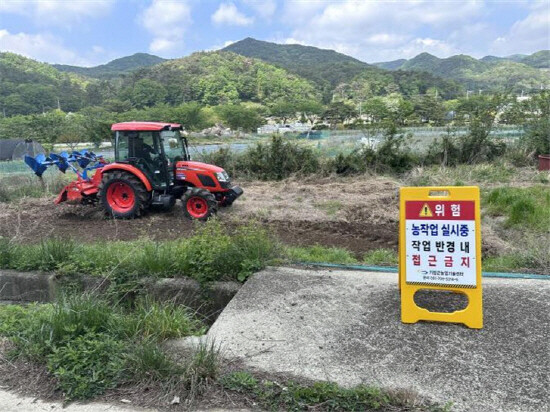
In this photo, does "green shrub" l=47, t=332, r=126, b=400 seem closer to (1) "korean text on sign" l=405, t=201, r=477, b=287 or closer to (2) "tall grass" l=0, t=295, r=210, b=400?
(2) "tall grass" l=0, t=295, r=210, b=400

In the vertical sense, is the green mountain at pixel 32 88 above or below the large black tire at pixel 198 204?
above

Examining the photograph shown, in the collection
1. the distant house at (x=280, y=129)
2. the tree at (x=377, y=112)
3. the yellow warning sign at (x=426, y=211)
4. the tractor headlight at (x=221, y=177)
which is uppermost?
the tree at (x=377, y=112)

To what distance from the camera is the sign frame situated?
3496 mm

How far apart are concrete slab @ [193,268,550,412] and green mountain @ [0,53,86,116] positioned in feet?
112

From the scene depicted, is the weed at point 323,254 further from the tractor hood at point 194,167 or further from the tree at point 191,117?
the tree at point 191,117

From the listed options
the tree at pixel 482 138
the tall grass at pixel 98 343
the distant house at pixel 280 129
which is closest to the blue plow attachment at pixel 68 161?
the tall grass at pixel 98 343

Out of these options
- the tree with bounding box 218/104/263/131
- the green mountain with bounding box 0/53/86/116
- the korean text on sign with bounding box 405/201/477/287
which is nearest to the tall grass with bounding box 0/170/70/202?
the korean text on sign with bounding box 405/201/477/287

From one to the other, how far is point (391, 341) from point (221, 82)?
48.7 meters

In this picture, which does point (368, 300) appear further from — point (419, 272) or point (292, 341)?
point (292, 341)

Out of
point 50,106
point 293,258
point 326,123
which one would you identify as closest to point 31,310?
point 293,258

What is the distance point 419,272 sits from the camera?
3629 millimetres

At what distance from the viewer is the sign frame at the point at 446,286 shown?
3.50m

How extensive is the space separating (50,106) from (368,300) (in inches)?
1522

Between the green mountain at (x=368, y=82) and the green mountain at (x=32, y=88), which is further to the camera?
the green mountain at (x=368, y=82)
